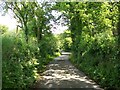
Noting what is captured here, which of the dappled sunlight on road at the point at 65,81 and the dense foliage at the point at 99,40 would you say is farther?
the dappled sunlight on road at the point at 65,81

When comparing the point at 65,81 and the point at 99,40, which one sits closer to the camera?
the point at 65,81

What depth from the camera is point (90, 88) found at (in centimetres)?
998

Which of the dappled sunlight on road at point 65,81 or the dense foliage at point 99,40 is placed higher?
the dense foliage at point 99,40

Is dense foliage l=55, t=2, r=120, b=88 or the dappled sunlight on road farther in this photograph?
the dappled sunlight on road

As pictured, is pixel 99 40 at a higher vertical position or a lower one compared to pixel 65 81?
higher

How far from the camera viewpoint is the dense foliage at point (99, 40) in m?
9.65

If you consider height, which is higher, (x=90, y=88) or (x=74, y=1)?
(x=74, y=1)

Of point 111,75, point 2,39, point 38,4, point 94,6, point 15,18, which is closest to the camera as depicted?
point 2,39

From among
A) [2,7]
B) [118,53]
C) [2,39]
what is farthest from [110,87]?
[2,7]

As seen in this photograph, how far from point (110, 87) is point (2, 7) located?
12144 mm

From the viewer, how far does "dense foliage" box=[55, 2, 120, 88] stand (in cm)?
965

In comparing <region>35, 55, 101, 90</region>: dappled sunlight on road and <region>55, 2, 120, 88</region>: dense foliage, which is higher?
<region>55, 2, 120, 88</region>: dense foliage

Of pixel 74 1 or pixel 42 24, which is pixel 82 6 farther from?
pixel 42 24

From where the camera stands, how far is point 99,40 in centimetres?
1285
